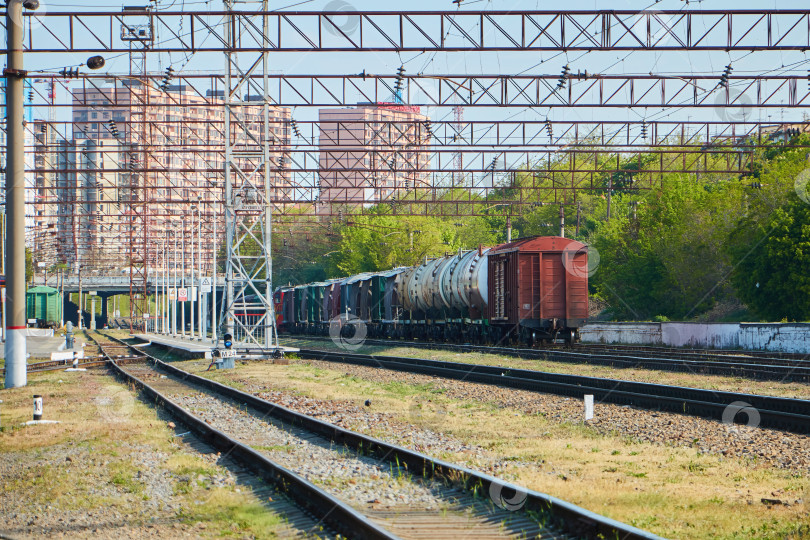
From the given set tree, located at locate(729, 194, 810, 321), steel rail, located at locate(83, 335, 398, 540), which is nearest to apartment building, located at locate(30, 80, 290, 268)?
steel rail, located at locate(83, 335, 398, 540)

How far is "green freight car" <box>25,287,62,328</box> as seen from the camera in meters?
88.6

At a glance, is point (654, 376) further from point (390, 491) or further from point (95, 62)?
point (95, 62)

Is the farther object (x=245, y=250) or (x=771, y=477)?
(x=245, y=250)

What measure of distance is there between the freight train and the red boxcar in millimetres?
33

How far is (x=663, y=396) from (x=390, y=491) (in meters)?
8.77

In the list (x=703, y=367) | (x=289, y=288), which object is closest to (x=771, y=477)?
(x=703, y=367)

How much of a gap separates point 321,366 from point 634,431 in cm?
1778

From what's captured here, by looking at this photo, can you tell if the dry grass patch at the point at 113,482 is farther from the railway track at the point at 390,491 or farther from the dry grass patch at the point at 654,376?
the dry grass patch at the point at 654,376

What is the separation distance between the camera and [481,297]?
1355 inches

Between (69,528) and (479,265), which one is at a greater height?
(479,265)

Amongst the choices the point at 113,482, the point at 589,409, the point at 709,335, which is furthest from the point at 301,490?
the point at 709,335

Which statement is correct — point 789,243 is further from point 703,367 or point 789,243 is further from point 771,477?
point 771,477

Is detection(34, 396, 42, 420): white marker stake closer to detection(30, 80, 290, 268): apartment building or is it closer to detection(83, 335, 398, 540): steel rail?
detection(83, 335, 398, 540): steel rail

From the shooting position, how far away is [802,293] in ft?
122
